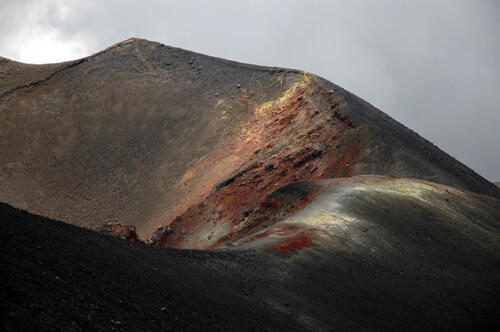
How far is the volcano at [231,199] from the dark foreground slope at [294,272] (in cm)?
6

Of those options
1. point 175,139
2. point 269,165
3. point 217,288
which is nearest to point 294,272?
point 217,288

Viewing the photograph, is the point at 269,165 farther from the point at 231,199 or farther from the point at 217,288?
the point at 217,288

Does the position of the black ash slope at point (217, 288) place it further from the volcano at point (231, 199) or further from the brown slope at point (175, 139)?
the brown slope at point (175, 139)

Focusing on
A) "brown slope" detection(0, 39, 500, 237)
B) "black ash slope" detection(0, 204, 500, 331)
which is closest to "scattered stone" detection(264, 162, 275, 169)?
"brown slope" detection(0, 39, 500, 237)

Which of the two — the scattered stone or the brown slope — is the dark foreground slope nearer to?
the brown slope

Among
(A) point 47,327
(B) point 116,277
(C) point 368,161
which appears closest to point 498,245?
(C) point 368,161

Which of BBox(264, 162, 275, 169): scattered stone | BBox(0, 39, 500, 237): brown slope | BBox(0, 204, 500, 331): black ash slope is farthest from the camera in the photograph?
BBox(264, 162, 275, 169): scattered stone

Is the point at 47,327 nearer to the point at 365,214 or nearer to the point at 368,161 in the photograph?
the point at 365,214

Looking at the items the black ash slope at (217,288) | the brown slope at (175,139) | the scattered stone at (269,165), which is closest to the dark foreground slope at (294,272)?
the black ash slope at (217,288)

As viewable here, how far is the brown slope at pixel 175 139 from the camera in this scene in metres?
35.4

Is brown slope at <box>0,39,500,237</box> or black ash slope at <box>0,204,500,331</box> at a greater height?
brown slope at <box>0,39,500,237</box>

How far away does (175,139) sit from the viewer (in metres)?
47.2

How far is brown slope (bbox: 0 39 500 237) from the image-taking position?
35.4 m

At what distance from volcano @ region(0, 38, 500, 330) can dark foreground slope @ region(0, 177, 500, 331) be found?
0.06 meters
